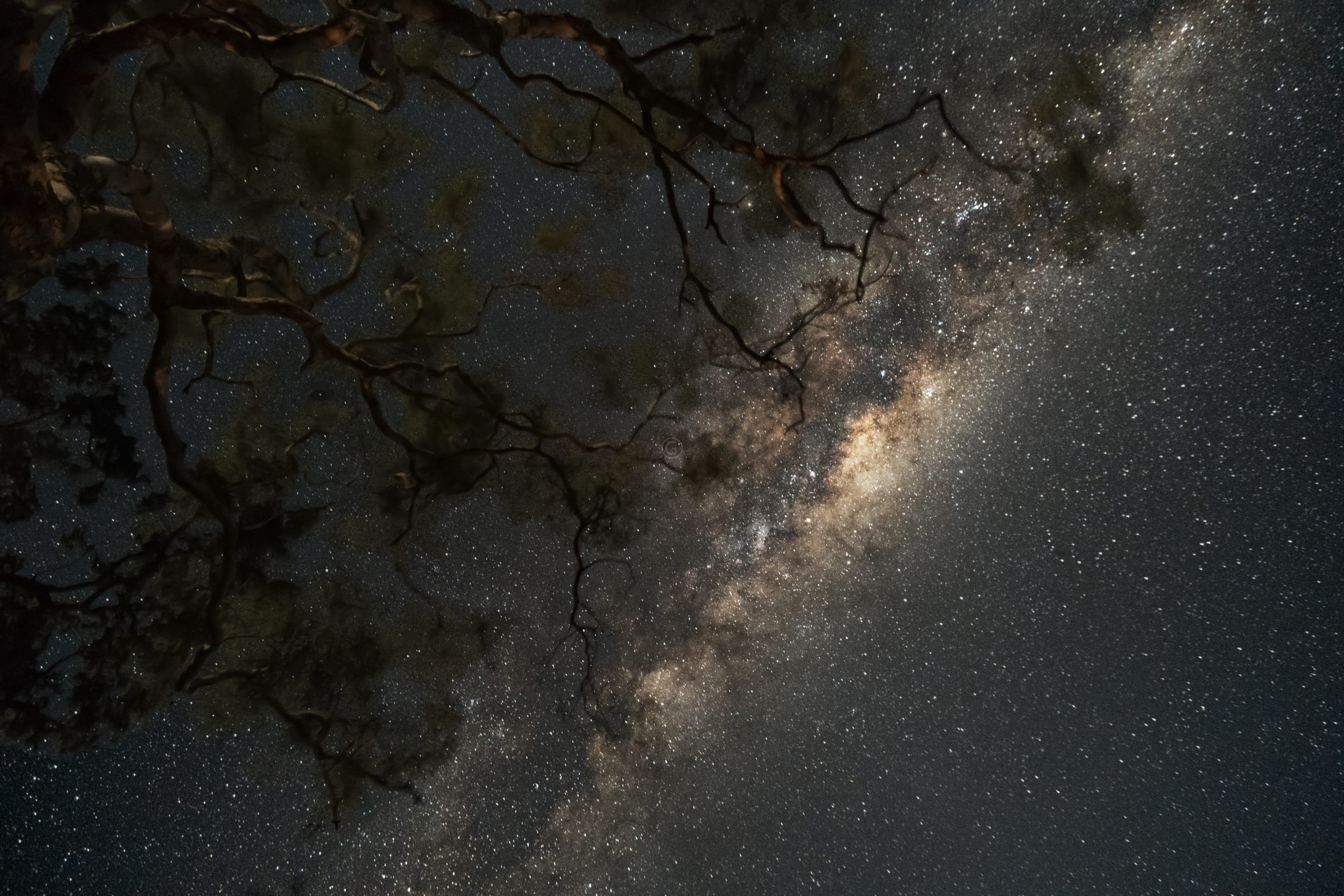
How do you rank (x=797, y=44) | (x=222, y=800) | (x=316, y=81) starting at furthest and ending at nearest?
(x=222, y=800)
(x=797, y=44)
(x=316, y=81)

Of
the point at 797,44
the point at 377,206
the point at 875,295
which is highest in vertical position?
the point at 377,206

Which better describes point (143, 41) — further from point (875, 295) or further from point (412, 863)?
point (412, 863)

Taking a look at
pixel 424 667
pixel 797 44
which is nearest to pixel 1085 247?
pixel 797 44

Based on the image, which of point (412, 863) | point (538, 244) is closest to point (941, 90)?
point (538, 244)

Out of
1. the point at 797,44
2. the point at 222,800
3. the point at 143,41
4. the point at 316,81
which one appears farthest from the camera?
the point at 222,800

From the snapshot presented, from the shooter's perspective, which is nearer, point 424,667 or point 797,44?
point 797,44

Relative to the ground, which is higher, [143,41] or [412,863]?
[143,41]
